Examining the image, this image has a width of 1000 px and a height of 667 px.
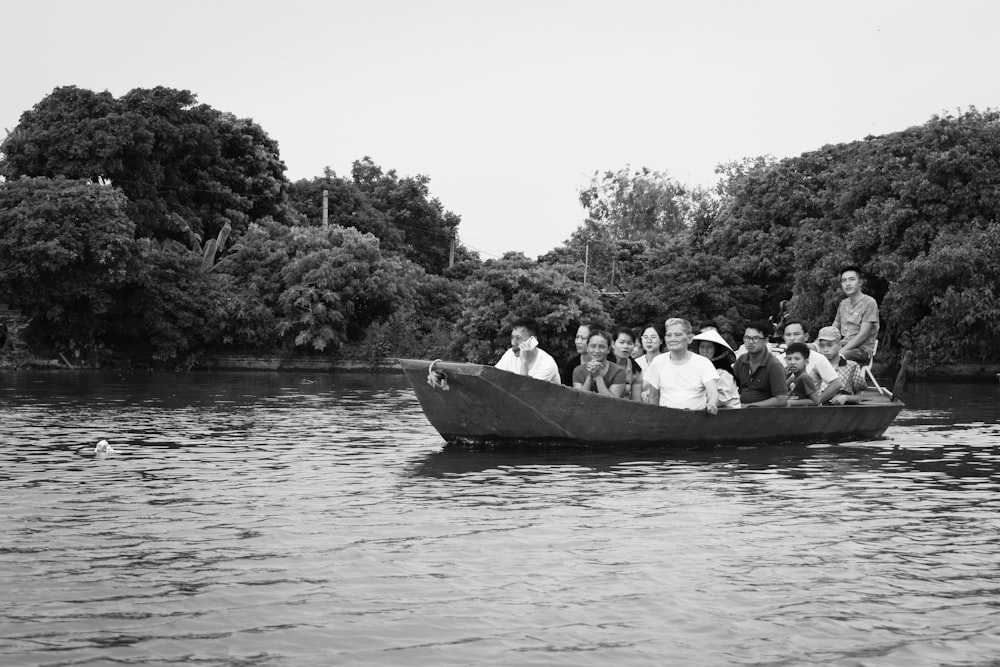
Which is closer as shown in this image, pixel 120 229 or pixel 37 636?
pixel 37 636

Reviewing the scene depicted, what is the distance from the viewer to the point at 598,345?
1187 cm

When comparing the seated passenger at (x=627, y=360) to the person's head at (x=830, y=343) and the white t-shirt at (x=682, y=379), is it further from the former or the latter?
the person's head at (x=830, y=343)

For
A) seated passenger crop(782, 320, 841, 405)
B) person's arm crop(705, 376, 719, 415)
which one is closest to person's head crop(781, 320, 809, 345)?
seated passenger crop(782, 320, 841, 405)

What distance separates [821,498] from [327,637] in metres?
5.13

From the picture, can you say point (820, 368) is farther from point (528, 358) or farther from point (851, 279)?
point (528, 358)

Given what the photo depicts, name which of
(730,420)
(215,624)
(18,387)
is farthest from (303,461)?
(18,387)

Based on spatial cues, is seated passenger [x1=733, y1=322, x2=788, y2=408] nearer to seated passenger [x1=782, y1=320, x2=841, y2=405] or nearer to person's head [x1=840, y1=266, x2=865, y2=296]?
seated passenger [x1=782, y1=320, x2=841, y2=405]

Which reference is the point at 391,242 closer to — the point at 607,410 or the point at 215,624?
the point at 607,410

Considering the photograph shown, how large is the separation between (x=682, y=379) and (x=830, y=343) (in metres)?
2.46

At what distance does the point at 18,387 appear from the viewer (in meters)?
26.3

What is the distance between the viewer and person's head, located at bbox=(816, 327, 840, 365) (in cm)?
1327

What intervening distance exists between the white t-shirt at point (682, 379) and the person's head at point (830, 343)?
7.12 ft

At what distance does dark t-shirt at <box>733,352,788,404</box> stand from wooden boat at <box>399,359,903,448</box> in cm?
25

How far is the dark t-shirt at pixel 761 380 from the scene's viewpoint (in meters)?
12.4
